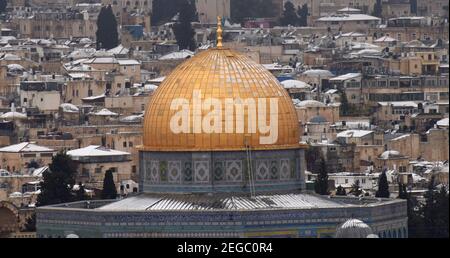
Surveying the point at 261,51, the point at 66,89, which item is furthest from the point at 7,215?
the point at 261,51

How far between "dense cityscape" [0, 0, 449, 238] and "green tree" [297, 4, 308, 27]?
0.46ft

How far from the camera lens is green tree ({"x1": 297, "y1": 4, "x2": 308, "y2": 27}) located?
481 feet

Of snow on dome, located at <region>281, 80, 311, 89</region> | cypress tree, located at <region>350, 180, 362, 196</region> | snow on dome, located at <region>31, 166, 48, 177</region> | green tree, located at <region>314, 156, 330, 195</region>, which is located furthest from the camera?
snow on dome, located at <region>281, 80, 311, 89</region>

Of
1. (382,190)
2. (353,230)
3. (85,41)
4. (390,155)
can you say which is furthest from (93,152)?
(85,41)

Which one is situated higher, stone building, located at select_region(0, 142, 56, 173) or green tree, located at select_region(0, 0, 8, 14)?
stone building, located at select_region(0, 142, 56, 173)

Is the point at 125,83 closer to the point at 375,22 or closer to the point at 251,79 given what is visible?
the point at 375,22

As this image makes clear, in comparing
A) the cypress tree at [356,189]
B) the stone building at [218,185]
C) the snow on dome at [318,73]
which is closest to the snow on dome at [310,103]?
the snow on dome at [318,73]

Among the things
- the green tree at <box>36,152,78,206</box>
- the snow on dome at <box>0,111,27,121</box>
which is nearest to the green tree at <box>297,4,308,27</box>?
the snow on dome at <box>0,111,27,121</box>

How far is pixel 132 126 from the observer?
3782 inches

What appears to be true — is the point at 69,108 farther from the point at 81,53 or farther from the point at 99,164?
the point at 99,164

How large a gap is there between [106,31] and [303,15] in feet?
70.5

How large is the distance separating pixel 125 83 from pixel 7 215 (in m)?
46.0

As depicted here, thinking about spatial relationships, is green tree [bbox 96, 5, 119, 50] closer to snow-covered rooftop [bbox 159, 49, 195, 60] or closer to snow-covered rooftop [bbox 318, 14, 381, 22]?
snow-covered rooftop [bbox 159, 49, 195, 60]

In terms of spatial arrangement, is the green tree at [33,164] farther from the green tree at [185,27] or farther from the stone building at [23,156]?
the green tree at [185,27]
